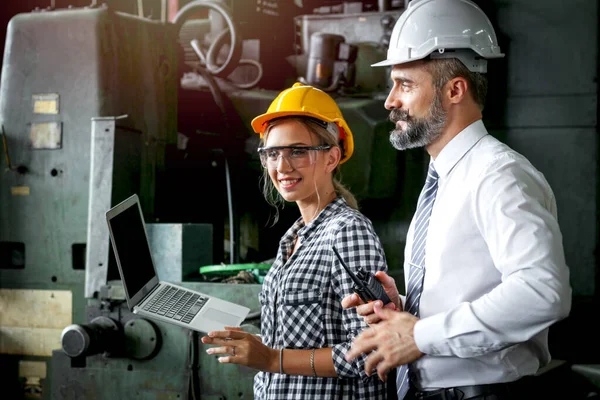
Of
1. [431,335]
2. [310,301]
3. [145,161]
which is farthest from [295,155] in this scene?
[145,161]

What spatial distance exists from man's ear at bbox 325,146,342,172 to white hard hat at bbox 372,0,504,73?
1.36ft

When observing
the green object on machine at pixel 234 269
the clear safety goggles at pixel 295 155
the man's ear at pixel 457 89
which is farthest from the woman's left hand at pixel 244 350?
the green object on machine at pixel 234 269

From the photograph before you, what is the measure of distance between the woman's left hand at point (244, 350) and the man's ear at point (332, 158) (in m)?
0.53

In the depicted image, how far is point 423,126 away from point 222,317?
0.79m

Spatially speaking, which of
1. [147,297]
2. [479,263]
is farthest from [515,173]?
[147,297]

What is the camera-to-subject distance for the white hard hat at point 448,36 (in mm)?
1570

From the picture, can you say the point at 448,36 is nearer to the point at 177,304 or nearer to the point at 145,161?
the point at 177,304

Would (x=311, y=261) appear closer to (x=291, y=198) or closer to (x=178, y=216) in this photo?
(x=291, y=198)

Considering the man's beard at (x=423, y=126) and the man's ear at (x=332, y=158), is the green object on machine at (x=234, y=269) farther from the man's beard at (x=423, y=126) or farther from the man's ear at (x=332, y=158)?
the man's beard at (x=423, y=126)

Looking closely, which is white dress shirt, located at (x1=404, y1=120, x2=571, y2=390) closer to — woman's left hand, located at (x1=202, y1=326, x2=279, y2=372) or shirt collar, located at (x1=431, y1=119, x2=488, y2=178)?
shirt collar, located at (x1=431, y1=119, x2=488, y2=178)

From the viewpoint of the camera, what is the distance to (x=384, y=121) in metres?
3.88

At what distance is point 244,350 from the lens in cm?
173

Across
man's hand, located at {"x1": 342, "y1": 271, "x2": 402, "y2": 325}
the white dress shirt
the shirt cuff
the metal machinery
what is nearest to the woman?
man's hand, located at {"x1": 342, "y1": 271, "x2": 402, "y2": 325}

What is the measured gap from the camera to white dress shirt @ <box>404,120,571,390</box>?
1.22 m
